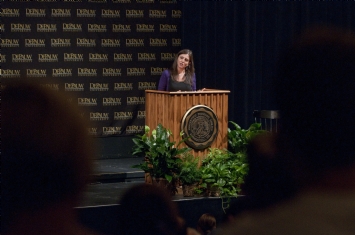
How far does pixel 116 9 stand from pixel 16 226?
728 centimetres

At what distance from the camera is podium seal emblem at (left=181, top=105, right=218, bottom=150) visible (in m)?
5.77

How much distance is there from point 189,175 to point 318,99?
519cm

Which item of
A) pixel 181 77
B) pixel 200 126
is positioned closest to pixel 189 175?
pixel 200 126

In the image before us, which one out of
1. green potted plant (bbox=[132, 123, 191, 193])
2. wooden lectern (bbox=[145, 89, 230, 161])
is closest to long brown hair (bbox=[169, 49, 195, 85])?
wooden lectern (bbox=[145, 89, 230, 161])

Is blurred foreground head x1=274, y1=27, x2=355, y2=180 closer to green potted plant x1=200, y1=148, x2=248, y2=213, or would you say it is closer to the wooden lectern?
green potted plant x1=200, y1=148, x2=248, y2=213

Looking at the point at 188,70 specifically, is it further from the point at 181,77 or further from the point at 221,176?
the point at 221,176

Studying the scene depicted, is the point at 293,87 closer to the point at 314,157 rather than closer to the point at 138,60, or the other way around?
the point at 314,157

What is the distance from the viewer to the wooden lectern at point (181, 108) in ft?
18.7

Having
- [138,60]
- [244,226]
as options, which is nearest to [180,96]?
[138,60]

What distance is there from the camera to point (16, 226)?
355mm

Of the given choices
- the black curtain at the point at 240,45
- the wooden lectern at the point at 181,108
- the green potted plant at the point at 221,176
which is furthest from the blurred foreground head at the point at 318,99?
the black curtain at the point at 240,45

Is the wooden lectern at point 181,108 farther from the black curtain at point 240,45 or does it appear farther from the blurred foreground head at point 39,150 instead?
the blurred foreground head at point 39,150

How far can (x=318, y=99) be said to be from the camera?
1.26ft

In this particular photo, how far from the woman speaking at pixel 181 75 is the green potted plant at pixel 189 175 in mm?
739
